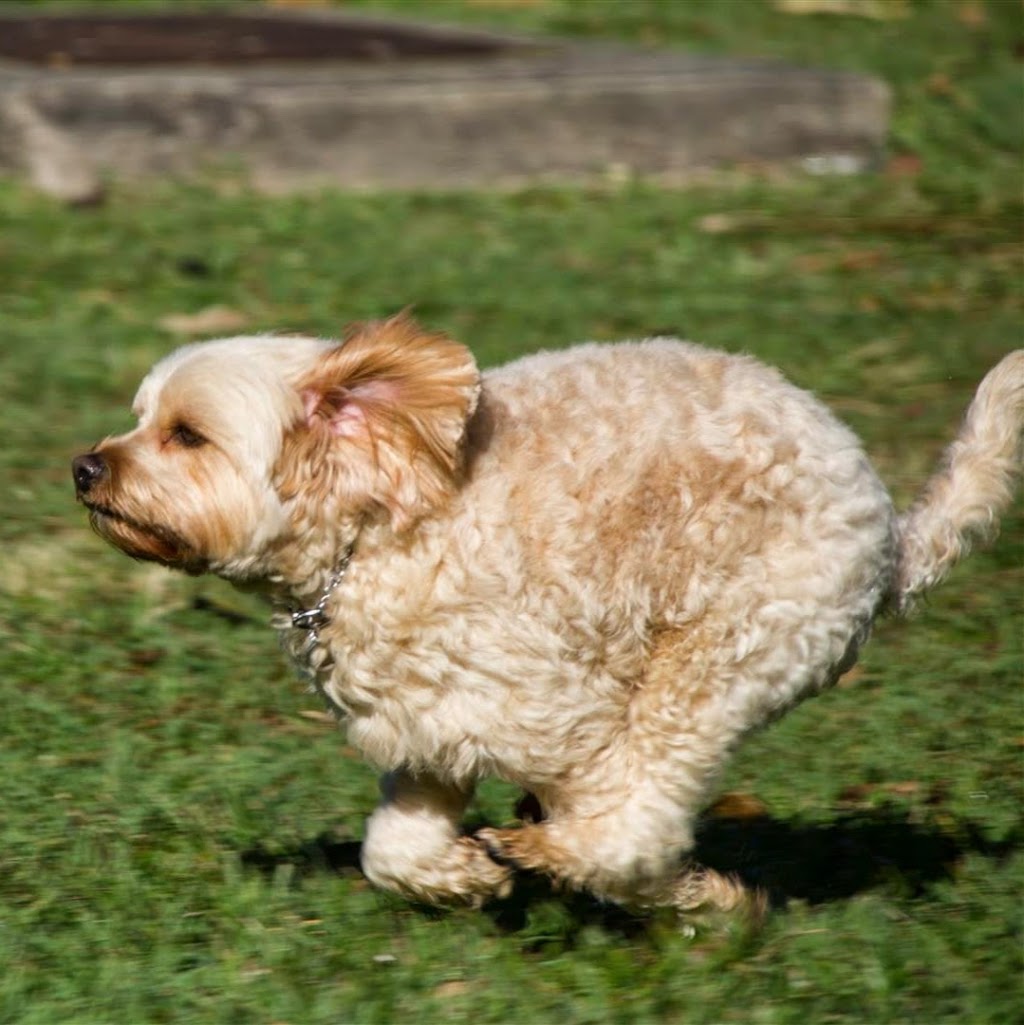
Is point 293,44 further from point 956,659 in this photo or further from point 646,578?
point 646,578

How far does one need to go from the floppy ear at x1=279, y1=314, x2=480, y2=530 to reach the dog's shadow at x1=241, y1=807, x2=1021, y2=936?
108 cm

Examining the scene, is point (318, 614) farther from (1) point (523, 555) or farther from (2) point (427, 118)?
(2) point (427, 118)

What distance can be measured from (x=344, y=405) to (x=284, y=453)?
0.17m

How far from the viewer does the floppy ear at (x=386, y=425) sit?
13.9 feet

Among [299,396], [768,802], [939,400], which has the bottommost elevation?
[768,802]

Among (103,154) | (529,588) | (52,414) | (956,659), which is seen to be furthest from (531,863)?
(103,154)

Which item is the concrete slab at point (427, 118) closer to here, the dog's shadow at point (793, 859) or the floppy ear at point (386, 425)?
the dog's shadow at point (793, 859)

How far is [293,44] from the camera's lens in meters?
13.0

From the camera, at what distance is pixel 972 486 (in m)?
4.95

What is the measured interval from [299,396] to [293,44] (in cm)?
917

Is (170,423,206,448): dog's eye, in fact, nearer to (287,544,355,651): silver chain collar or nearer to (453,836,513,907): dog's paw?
(287,544,355,651): silver chain collar

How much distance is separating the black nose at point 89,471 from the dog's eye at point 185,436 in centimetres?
16

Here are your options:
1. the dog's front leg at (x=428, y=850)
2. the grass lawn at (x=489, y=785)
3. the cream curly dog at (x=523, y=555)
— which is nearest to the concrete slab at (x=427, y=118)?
the grass lawn at (x=489, y=785)

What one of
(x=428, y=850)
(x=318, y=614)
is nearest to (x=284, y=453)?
(x=318, y=614)
